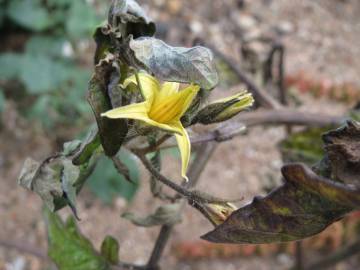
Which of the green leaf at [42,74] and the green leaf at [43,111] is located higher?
the green leaf at [42,74]

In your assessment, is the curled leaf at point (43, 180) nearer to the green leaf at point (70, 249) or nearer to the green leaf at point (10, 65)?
the green leaf at point (70, 249)

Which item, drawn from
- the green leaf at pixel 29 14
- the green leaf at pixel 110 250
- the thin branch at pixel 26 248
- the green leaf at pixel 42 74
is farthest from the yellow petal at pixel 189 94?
the green leaf at pixel 29 14

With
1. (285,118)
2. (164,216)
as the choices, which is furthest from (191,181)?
(285,118)

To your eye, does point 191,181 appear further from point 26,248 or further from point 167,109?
point 26,248

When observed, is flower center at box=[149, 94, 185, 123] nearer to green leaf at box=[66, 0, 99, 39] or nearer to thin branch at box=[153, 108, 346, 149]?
thin branch at box=[153, 108, 346, 149]

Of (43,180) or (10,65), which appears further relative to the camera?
(10,65)

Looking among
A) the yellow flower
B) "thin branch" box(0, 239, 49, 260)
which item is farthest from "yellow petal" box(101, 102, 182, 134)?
"thin branch" box(0, 239, 49, 260)
